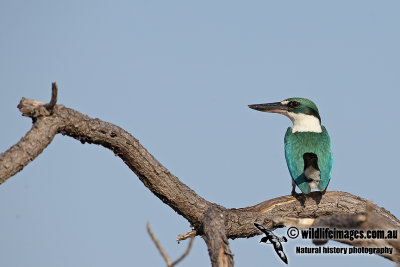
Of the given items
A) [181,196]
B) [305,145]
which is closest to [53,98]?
[181,196]

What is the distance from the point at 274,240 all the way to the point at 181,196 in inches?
43.8

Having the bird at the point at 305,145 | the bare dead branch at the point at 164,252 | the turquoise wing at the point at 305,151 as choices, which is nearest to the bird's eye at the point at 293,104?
the bird at the point at 305,145

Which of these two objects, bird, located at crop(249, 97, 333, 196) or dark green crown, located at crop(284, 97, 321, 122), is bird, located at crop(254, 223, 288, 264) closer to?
bird, located at crop(249, 97, 333, 196)

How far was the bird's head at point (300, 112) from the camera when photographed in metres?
8.27

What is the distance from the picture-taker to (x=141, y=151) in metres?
5.63

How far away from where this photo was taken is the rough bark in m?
5.02

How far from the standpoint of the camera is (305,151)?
289 inches

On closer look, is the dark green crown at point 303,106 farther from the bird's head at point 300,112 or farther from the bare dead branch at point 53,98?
the bare dead branch at point 53,98

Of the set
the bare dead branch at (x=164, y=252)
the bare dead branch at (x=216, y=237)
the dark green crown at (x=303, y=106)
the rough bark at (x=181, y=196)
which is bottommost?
the bare dead branch at (x=164, y=252)

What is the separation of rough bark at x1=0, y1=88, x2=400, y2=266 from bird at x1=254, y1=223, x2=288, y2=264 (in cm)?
9

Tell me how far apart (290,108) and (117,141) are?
3810 mm

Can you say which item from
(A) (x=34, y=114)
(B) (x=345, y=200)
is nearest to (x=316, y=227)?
(B) (x=345, y=200)

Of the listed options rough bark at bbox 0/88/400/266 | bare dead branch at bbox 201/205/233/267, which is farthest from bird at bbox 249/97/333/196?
bare dead branch at bbox 201/205/233/267

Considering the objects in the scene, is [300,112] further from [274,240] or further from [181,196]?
[181,196]
